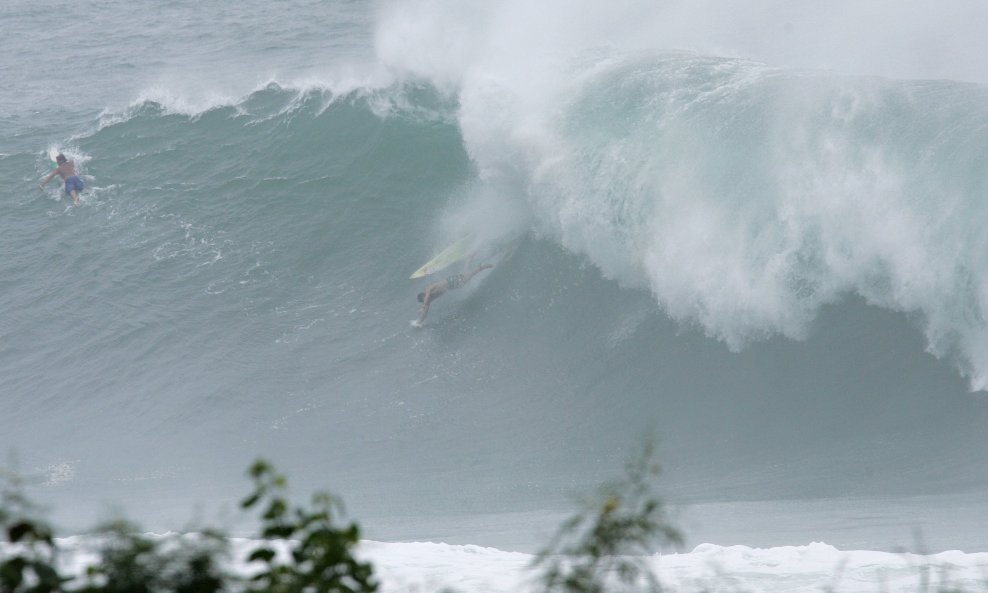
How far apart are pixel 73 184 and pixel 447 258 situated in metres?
7.72

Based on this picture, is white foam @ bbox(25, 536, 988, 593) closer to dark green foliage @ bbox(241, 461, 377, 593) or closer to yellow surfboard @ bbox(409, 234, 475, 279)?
dark green foliage @ bbox(241, 461, 377, 593)

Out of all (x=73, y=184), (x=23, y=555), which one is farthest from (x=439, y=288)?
(x=23, y=555)

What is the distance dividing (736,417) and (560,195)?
16.1ft

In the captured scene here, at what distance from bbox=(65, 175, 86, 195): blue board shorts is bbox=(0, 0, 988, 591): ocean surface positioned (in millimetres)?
165

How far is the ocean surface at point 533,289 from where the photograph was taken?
11414mm

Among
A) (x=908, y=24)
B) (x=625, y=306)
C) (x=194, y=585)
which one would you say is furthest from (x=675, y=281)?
(x=194, y=585)

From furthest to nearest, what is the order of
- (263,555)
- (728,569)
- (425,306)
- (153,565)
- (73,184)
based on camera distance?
(73,184) < (425,306) < (728,569) < (263,555) < (153,565)

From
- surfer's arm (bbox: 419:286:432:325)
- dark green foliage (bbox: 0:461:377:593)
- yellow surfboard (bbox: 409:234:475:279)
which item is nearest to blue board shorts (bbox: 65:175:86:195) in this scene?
yellow surfboard (bbox: 409:234:475:279)

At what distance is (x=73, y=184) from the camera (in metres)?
20.4

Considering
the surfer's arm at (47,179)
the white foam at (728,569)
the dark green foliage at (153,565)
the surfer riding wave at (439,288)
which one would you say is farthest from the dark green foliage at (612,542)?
the surfer's arm at (47,179)

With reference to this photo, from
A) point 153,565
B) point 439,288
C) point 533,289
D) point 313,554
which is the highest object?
point 533,289

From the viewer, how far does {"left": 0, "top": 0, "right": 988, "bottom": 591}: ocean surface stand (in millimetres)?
11414

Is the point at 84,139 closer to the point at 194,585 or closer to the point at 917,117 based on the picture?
the point at 917,117

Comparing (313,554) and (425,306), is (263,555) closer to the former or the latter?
(313,554)
